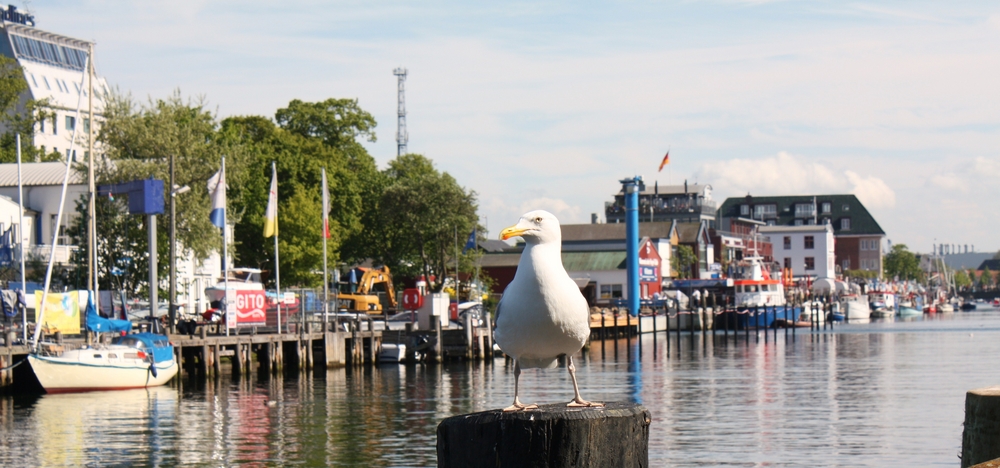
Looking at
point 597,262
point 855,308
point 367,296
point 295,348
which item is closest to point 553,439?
point 295,348

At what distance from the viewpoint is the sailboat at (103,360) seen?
39.3 meters

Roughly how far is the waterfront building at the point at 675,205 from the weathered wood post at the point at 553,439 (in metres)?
153

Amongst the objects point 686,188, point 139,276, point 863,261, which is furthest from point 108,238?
point 863,261

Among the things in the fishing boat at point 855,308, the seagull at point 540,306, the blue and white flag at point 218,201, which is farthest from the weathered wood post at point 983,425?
the fishing boat at point 855,308

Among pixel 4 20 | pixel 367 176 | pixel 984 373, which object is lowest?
pixel 984 373

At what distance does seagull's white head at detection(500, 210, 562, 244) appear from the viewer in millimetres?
7832

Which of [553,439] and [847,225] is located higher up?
[847,225]

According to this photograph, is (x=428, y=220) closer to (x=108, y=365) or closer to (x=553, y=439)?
(x=108, y=365)

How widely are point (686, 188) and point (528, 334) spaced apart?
16053 cm

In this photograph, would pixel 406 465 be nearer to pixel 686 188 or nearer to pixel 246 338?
pixel 246 338

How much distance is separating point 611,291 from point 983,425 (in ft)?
319

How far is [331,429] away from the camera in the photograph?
3070cm

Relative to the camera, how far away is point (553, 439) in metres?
6.30

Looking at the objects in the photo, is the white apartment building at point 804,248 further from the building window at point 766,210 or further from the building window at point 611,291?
the building window at point 611,291
